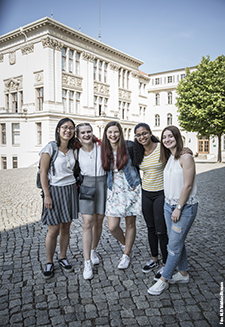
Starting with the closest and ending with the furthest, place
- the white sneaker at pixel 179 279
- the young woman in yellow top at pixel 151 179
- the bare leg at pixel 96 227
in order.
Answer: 1. the white sneaker at pixel 179 279
2. the young woman in yellow top at pixel 151 179
3. the bare leg at pixel 96 227

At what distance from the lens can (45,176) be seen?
347cm

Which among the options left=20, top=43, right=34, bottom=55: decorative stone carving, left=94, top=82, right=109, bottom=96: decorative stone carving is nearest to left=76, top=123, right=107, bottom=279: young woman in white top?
left=20, top=43, right=34, bottom=55: decorative stone carving

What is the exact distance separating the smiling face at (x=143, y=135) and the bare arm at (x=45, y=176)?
120 cm

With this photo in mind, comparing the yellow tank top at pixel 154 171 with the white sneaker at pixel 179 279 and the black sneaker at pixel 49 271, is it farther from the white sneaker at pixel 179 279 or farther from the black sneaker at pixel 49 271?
the black sneaker at pixel 49 271

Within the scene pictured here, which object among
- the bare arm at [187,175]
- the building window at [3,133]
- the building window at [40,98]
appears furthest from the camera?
the building window at [3,133]

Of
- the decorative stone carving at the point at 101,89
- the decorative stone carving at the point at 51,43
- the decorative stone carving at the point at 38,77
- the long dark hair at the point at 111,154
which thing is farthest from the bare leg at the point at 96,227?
the decorative stone carving at the point at 101,89

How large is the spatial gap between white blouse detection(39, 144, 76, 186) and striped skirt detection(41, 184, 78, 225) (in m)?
0.07

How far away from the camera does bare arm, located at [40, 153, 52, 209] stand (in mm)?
3443

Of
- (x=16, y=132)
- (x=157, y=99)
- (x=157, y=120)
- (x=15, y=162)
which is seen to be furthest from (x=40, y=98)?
(x=157, y=120)

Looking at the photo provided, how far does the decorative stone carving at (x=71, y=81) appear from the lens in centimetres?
2878

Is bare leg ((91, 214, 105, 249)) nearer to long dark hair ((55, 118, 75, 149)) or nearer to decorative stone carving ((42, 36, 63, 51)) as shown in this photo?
long dark hair ((55, 118, 75, 149))

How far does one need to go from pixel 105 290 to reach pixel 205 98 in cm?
2530

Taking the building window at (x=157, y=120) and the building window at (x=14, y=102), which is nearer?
the building window at (x=14, y=102)

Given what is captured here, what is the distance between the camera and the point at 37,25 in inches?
1040
